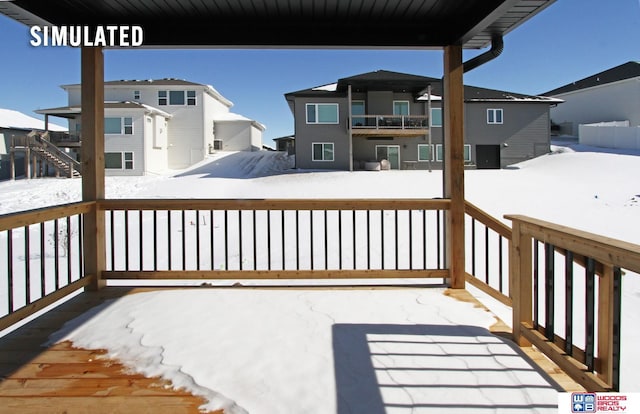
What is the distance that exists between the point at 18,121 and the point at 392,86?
26.5 meters

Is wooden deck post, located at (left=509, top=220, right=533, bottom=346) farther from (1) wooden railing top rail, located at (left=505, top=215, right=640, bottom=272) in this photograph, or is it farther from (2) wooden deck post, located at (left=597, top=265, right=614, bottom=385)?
(2) wooden deck post, located at (left=597, top=265, right=614, bottom=385)

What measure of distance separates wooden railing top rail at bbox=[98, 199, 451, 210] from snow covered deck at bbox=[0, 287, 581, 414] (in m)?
0.93

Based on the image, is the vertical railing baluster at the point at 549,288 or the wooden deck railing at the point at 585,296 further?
the vertical railing baluster at the point at 549,288

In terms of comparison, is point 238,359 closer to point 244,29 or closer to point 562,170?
point 244,29

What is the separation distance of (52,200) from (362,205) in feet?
53.6

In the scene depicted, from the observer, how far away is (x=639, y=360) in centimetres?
513

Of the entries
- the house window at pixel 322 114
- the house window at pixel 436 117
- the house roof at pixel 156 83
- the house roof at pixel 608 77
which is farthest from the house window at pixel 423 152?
the house roof at pixel 608 77

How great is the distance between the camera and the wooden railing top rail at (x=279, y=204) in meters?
4.35

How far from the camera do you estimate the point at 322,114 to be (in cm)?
2366

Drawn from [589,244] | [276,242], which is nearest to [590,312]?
[589,244]

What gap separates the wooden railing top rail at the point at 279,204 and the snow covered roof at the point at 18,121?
97.0ft

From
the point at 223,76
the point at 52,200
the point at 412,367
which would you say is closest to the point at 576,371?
the point at 412,367

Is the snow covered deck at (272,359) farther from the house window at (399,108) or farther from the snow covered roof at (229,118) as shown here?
the snow covered roof at (229,118)

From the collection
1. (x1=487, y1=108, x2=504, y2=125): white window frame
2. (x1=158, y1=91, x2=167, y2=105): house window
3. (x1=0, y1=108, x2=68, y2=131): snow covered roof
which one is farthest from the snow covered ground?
(x1=0, y1=108, x2=68, y2=131): snow covered roof
